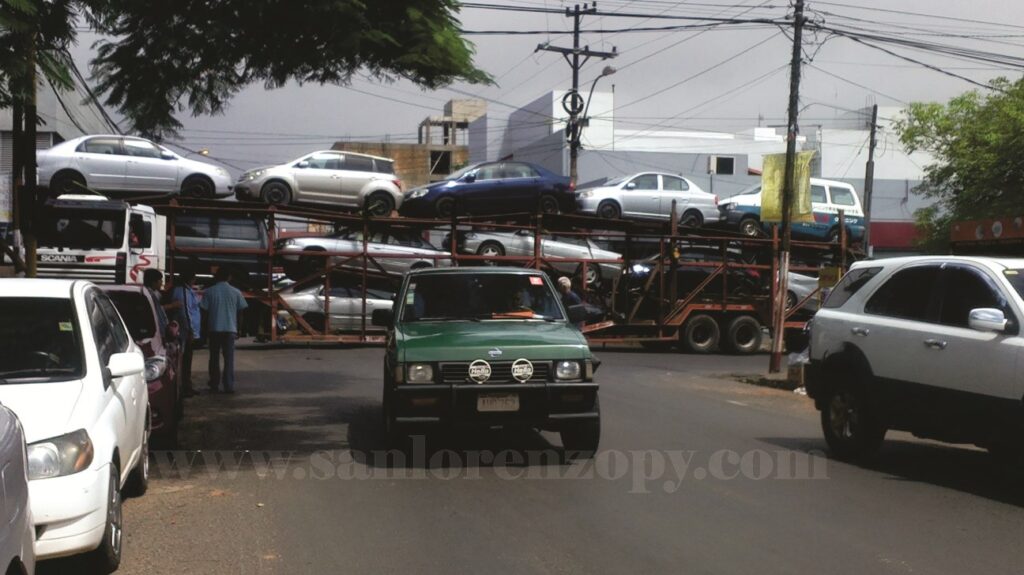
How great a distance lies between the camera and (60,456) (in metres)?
5.42

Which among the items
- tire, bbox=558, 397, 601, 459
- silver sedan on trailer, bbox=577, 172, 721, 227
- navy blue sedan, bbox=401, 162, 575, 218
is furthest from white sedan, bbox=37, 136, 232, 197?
tire, bbox=558, 397, 601, 459

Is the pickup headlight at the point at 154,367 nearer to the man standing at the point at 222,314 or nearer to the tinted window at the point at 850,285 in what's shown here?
the man standing at the point at 222,314

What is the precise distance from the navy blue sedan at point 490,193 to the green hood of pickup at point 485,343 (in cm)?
1417

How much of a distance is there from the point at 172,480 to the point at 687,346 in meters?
18.4

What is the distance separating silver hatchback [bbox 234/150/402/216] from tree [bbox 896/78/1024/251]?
20.5 meters

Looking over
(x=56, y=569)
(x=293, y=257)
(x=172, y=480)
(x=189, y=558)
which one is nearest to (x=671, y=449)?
(x=172, y=480)

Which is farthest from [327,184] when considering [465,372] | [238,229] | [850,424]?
[850,424]

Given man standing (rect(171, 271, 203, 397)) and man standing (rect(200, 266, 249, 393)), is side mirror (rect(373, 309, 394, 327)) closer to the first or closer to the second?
man standing (rect(171, 271, 203, 397))

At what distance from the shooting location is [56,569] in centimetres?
623

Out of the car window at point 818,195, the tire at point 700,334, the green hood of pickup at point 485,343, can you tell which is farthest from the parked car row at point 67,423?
the car window at point 818,195

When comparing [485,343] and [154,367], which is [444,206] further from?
[154,367]

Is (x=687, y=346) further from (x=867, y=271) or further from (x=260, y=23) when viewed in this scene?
(x=260, y=23)

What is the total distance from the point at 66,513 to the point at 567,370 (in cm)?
469

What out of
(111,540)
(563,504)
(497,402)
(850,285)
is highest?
(850,285)
